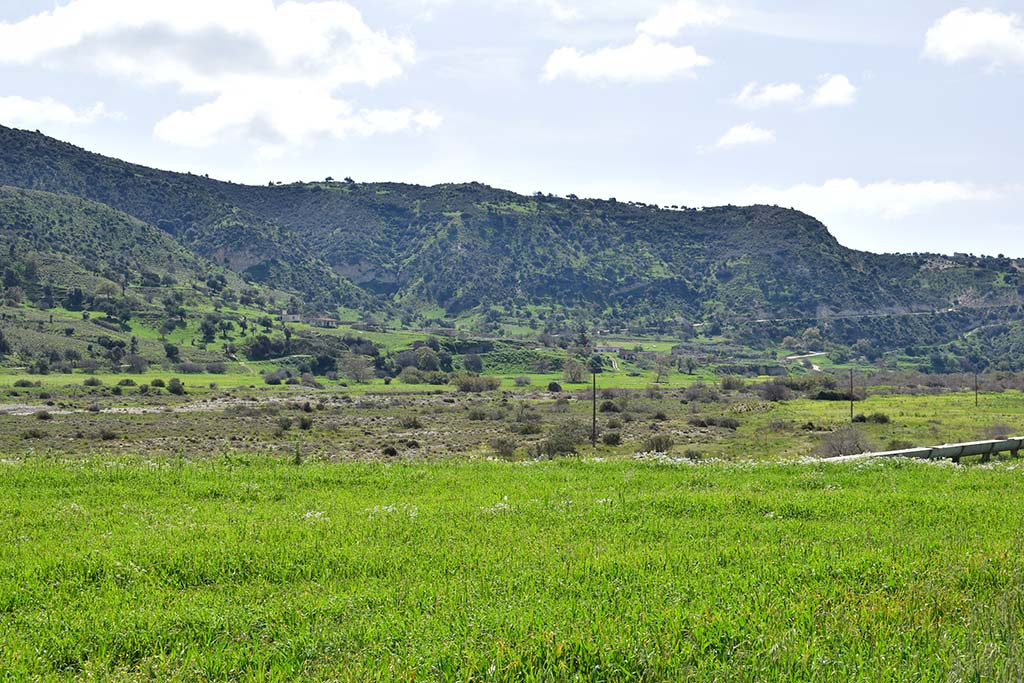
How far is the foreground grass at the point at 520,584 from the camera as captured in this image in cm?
656

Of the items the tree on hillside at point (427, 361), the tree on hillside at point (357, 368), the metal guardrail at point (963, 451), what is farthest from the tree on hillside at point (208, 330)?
the metal guardrail at point (963, 451)

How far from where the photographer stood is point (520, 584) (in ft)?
28.8

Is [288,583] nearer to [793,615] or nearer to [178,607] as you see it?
[178,607]

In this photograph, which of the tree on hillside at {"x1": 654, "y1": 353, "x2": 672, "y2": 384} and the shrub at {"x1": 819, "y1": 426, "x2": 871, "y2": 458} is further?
the tree on hillside at {"x1": 654, "y1": 353, "x2": 672, "y2": 384}

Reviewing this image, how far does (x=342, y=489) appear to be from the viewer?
17.1m

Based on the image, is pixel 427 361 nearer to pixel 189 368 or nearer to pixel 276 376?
pixel 276 376

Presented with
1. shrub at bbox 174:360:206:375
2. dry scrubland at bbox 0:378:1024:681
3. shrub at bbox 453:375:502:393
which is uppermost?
dry scrubland at bbox 0:378:1024:681

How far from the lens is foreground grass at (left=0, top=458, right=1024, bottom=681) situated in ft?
21.5

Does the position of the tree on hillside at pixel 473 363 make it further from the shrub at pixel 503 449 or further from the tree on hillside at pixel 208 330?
the shrub at pixel 503 449

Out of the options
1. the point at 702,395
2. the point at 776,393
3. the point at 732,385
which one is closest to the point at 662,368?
the point at 732,385

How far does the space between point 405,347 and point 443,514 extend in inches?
5462

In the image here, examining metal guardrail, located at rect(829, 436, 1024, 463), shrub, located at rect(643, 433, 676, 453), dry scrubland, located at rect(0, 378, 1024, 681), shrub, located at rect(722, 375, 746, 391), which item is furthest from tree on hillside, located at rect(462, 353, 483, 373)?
dry scrubland, located at rect(0, 378, 1024, 681)

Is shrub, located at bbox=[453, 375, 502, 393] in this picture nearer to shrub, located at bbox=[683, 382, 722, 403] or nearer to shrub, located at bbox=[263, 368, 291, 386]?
shrub, located at bbox=[263, 368, 291, 386]

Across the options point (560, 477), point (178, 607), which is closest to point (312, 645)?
point (178, 607)
